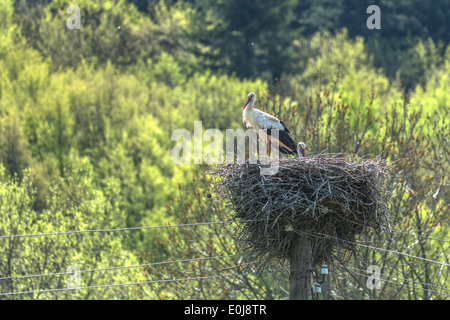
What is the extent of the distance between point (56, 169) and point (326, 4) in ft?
80.0

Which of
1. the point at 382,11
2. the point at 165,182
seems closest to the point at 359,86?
the point at 165,182

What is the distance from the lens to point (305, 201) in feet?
29.2

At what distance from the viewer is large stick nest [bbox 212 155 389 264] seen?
A: 887cm

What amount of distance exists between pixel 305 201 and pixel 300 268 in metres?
0.73

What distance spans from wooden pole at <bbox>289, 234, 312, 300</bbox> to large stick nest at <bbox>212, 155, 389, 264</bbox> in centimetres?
11

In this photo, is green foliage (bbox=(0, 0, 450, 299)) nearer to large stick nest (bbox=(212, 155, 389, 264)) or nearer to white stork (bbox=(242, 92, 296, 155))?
white stork (bbox=(242, 92, 296, 155))

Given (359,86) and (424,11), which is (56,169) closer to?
(359,86)

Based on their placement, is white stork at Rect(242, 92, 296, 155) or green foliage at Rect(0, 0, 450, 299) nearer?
white stork at Rect(242, 92, 296, 155)

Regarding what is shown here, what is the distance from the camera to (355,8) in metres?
48.1

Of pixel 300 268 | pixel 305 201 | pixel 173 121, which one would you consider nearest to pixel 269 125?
pixel 305 201

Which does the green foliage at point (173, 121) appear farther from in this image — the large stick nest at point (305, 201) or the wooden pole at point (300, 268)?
the wooden pole at point (300, 268)

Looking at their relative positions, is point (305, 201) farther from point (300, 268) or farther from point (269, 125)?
point (269, 125)

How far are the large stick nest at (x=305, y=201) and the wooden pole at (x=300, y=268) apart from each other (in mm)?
107

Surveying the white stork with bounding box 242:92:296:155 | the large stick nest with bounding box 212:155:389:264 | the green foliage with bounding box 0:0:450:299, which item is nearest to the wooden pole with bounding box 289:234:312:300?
the large stick nest with bounding box 212:155:389:264
